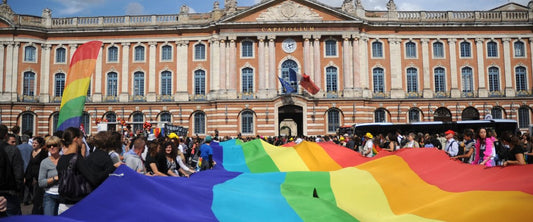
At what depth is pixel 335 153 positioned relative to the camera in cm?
1362

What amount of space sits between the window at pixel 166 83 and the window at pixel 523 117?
108 ft

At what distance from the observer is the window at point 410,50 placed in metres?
40.9

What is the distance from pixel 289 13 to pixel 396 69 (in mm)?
11343

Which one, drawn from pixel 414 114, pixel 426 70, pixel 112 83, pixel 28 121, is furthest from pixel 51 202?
pixel 426 70

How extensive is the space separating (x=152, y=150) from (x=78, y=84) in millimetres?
2043

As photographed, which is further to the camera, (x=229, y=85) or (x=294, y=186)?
(x=229, y=85)

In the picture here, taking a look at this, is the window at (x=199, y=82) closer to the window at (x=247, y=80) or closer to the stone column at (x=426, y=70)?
the window at (x=247, y=80)

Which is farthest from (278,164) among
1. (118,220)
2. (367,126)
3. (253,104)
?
(253,104)

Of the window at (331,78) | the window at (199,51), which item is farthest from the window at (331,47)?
the window at (199,51)

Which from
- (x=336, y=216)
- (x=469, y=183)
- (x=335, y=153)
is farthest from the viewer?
(x=335, y=153)

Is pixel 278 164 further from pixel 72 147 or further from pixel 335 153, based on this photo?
pixel 72 147

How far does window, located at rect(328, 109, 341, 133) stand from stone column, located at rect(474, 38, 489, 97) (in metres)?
13.7

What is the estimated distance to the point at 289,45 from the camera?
3975 centimetres

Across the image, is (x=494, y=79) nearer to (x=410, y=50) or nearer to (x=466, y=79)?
(x=466, y=79)
